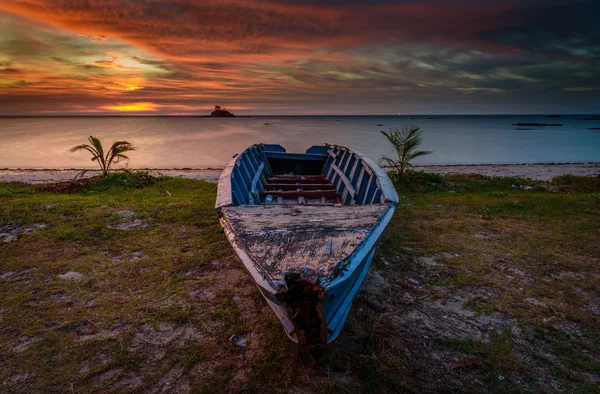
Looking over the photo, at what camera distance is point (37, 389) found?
2604 mm

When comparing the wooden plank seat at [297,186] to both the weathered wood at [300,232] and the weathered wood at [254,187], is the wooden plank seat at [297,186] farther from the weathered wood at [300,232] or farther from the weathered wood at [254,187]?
the weathered wood at [300,232]

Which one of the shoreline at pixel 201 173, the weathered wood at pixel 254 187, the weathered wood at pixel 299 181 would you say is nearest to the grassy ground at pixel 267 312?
the weathered wood at pixel 254 187

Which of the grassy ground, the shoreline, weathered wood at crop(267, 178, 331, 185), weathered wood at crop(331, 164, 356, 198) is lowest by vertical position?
the grassy ground

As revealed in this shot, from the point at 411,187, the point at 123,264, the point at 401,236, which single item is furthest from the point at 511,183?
the point at 123,264

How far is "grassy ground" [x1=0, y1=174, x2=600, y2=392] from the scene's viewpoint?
2773 mm

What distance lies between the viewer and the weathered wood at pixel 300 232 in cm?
248

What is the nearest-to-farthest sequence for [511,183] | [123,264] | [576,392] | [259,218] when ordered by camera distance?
[576,392]
[259,218]
[123,264]
[511,183]

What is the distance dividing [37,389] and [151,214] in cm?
446

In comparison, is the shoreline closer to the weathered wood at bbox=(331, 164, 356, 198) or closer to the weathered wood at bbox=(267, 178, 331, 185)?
the weathered wood at bbox=(267, 178, 331, 185)

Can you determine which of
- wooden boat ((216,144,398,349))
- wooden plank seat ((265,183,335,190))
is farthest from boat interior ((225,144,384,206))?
wooden boat ((216,144,398,349))

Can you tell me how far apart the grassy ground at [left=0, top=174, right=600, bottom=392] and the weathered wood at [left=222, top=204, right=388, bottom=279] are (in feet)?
3.49

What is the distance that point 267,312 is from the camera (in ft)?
12.1

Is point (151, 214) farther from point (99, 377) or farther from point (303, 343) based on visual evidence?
point (303, 343)

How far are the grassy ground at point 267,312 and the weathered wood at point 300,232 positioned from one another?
1.06 m
